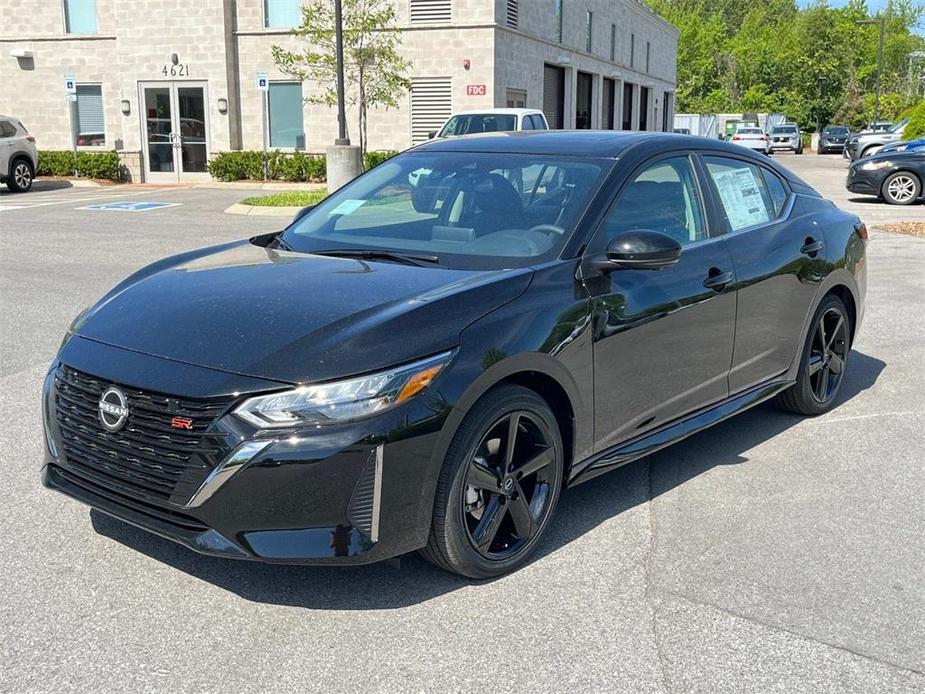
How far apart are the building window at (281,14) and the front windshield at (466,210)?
1021 inches

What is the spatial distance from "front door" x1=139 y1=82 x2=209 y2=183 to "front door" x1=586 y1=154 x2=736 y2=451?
87.0 feet

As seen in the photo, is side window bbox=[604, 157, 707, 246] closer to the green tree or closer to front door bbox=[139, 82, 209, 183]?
the green tree

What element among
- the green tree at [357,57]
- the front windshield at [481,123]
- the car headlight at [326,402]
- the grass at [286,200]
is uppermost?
the green tree at [357,57]

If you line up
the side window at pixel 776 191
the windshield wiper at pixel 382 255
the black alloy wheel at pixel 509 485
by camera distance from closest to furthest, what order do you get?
1. the black alloy wheel at pixel 509 485
2. the windshield wiper at pixel 382 255
3. the side window at pixel 776 191

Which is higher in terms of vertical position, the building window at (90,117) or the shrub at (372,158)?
the building window at (90,117)

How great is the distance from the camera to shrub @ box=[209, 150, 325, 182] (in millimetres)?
27406

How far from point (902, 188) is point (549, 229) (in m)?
19.7

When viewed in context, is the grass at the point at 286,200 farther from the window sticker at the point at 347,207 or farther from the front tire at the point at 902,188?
the window sticker at the point at 347,207

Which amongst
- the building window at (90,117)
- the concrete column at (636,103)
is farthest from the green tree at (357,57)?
the concrete column at (636,103)

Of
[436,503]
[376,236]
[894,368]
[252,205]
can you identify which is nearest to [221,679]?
[436,503]

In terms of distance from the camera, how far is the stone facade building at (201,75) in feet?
94.0

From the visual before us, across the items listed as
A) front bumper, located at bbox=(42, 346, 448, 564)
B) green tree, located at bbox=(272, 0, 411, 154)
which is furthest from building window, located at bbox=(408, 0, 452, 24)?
front bumper, located at bbox=(42, 346, 448, 564)

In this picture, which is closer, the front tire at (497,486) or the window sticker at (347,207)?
the front tire at (497,486)

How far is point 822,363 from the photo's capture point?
19.9 ft
